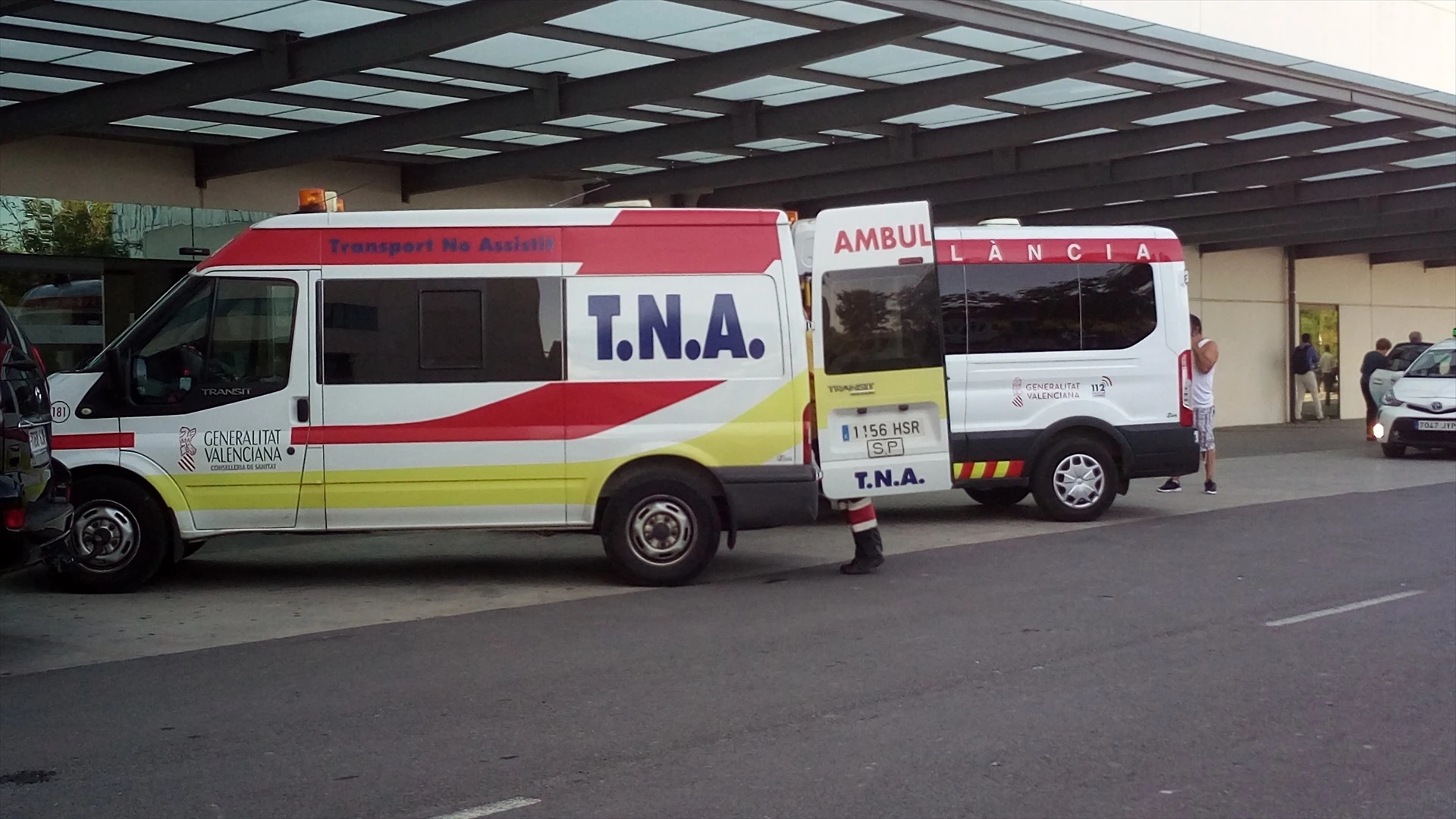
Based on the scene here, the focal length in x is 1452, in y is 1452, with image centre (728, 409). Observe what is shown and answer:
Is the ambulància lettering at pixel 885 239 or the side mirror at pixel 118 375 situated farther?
the ambulància lettering at pixel 885 239

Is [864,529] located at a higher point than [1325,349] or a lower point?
lower

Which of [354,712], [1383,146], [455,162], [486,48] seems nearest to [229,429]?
[354,712]

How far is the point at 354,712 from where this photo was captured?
642 centimetres

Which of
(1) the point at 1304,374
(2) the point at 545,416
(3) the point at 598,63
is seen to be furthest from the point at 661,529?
(1) the point at 1304,374

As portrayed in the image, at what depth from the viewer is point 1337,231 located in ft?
91.2

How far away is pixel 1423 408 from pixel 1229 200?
5150 mm

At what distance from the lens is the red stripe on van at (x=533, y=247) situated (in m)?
9.44

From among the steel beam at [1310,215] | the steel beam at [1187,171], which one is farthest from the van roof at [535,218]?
the steel beam at [1310,215]

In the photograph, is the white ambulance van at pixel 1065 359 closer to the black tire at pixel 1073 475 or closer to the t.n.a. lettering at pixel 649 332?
the black tire at pixel 1073 475

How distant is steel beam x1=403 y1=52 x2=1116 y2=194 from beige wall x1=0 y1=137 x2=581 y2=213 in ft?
2.21

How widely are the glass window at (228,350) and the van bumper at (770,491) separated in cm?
297

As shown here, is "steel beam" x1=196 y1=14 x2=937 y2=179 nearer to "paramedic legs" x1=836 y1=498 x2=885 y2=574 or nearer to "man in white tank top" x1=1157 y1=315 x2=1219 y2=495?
"paramedic legs" x1=836 y1=498 x2=885 y2=574

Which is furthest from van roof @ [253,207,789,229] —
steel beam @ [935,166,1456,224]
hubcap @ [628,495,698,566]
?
steel beam @ [935,166,1456,224]

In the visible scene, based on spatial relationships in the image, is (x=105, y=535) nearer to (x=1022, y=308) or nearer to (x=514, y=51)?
(x=514, y=51)
